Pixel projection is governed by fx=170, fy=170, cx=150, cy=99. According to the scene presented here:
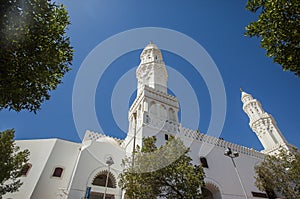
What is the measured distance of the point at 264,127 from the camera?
25.9 metres

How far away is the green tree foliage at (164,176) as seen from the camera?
7566 mm

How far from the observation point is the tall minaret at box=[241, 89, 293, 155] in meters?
23.2

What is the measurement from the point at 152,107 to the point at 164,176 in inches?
359

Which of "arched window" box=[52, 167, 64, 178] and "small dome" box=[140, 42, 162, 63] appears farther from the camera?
"small dome" box=[140, 42, 162, 63]

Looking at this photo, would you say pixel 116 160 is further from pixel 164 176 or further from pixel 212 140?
pixel 212 140

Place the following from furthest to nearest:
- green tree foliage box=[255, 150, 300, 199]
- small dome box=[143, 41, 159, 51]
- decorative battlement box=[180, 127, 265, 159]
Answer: small dome box=[143, 41, 159, 51] < decorative battlement box=[180, 127, 265, 159] < green tree foliage box=[255, 150, 300, 199]

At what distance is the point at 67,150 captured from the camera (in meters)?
15.2

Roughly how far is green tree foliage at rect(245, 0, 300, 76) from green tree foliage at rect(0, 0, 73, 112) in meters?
7.64

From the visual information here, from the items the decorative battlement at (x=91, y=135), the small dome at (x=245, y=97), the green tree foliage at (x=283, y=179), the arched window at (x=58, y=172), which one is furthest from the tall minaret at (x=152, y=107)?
A: the small dome at (x=245, y=97)

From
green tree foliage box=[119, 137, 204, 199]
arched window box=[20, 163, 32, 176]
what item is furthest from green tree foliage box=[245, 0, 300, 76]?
arched window box=[20, 163, 32, 176]

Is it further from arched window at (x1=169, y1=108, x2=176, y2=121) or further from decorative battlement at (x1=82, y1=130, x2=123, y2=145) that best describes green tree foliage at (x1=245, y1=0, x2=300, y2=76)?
decorative battlement at (x1=82, y1=130, x2=123, y2=145)

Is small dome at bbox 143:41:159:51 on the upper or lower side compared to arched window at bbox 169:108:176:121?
upper

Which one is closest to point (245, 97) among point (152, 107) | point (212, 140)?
point (212, 140)

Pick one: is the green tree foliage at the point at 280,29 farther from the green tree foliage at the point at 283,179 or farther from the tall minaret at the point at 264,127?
the tall minaret at the point at 264,127
